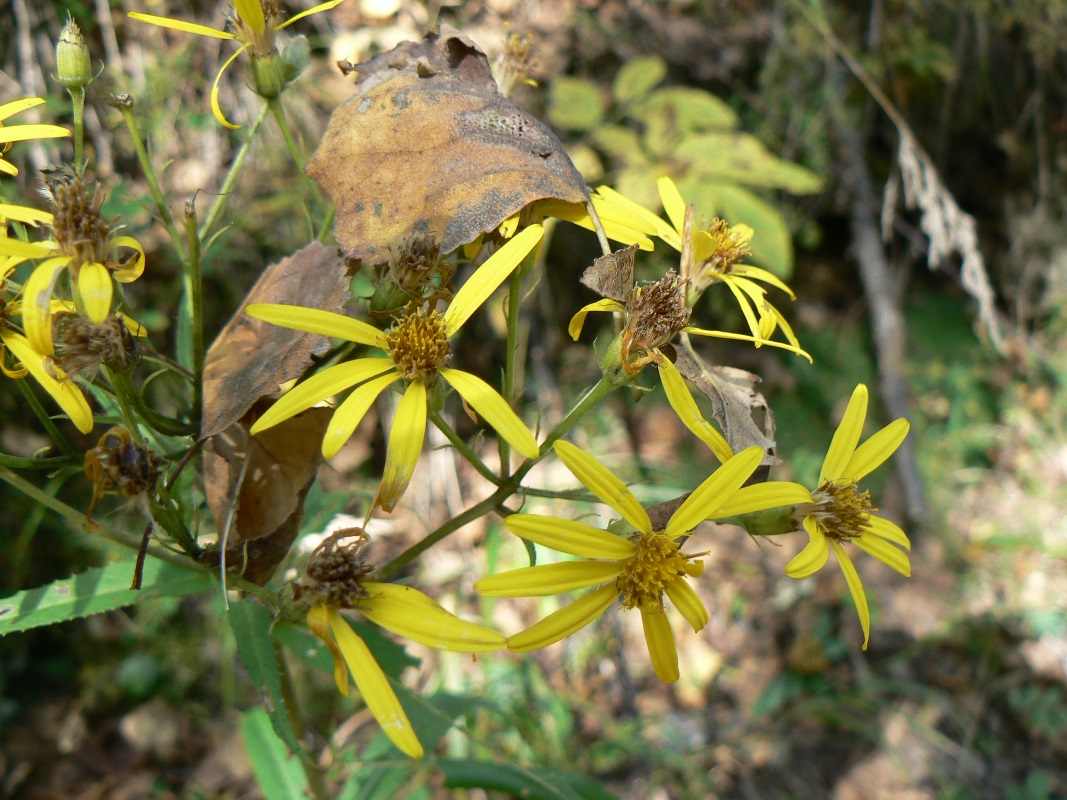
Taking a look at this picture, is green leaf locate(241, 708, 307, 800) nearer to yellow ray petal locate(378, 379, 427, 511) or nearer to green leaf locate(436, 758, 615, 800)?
green leaf locate(436, 758, 615, 800)

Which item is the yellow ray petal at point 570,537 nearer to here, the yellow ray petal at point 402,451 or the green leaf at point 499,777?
the yellow ray petal at point 402,451

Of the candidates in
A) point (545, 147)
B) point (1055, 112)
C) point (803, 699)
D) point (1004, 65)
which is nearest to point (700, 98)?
point (1004, 65)

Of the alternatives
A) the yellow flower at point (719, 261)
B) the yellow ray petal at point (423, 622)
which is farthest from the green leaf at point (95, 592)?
the yellow flower at point (719, 261)

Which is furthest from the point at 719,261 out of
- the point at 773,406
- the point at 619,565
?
the point at 773,406

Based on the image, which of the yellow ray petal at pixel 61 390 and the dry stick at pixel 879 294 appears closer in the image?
the yellow ray petal at pixel 61 390

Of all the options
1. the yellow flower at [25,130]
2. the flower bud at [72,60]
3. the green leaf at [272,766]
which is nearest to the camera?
the yellow flower at [25,130]

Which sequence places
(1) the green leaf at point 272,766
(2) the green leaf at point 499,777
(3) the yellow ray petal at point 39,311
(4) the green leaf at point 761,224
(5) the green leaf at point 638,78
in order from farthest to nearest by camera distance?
→ (5) the green leaf at point 638,78 < (4) the green leaf at point 761,224 < (1) the green leaf at point 272,766 < (2) the green leaf at point 499,777 < (3) the yellow ray petal at point 39,311
